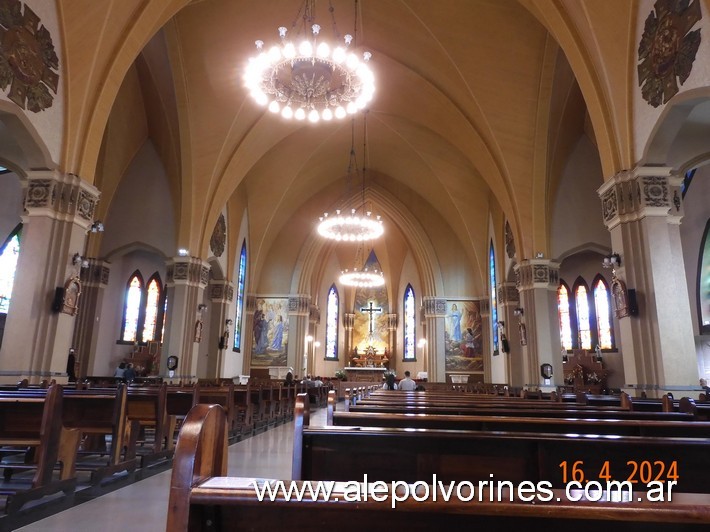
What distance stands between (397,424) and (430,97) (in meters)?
16.3

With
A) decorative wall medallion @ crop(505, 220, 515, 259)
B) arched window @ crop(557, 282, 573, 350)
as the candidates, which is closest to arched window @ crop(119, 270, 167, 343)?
decorative wall medallion @ crop(505, 220, 515, 259)

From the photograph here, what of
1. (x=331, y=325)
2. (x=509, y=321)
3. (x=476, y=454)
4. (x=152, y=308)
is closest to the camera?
(x=476, y=454)

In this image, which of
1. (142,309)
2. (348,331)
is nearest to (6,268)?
(142,309)

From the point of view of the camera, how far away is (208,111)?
16047mm

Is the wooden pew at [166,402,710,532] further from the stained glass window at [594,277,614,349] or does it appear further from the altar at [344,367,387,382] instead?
the altar at [344,367,387,382]

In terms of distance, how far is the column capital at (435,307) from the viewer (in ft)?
83.4

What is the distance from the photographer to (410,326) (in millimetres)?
31172

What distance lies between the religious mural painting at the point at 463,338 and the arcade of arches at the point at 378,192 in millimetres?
102

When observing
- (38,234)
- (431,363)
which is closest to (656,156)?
(38,234)

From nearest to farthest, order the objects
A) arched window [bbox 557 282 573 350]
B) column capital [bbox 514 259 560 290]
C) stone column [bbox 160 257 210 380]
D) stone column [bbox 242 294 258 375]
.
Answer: column capital [bbox 514 259 560 290] → stone column [bbox 160 257 210 380] → arched window [bbox 557 282 573 350] → stone column [bbox 242 294 258 375]

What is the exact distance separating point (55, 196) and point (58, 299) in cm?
211

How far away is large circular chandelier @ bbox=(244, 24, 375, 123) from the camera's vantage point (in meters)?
9.43

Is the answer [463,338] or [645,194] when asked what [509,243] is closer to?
[463,338]

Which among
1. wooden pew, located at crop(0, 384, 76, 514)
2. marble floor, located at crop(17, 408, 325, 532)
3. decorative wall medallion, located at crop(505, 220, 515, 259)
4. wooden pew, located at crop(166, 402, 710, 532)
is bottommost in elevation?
marble floor, located at crop(17, 408, 325, 532)
